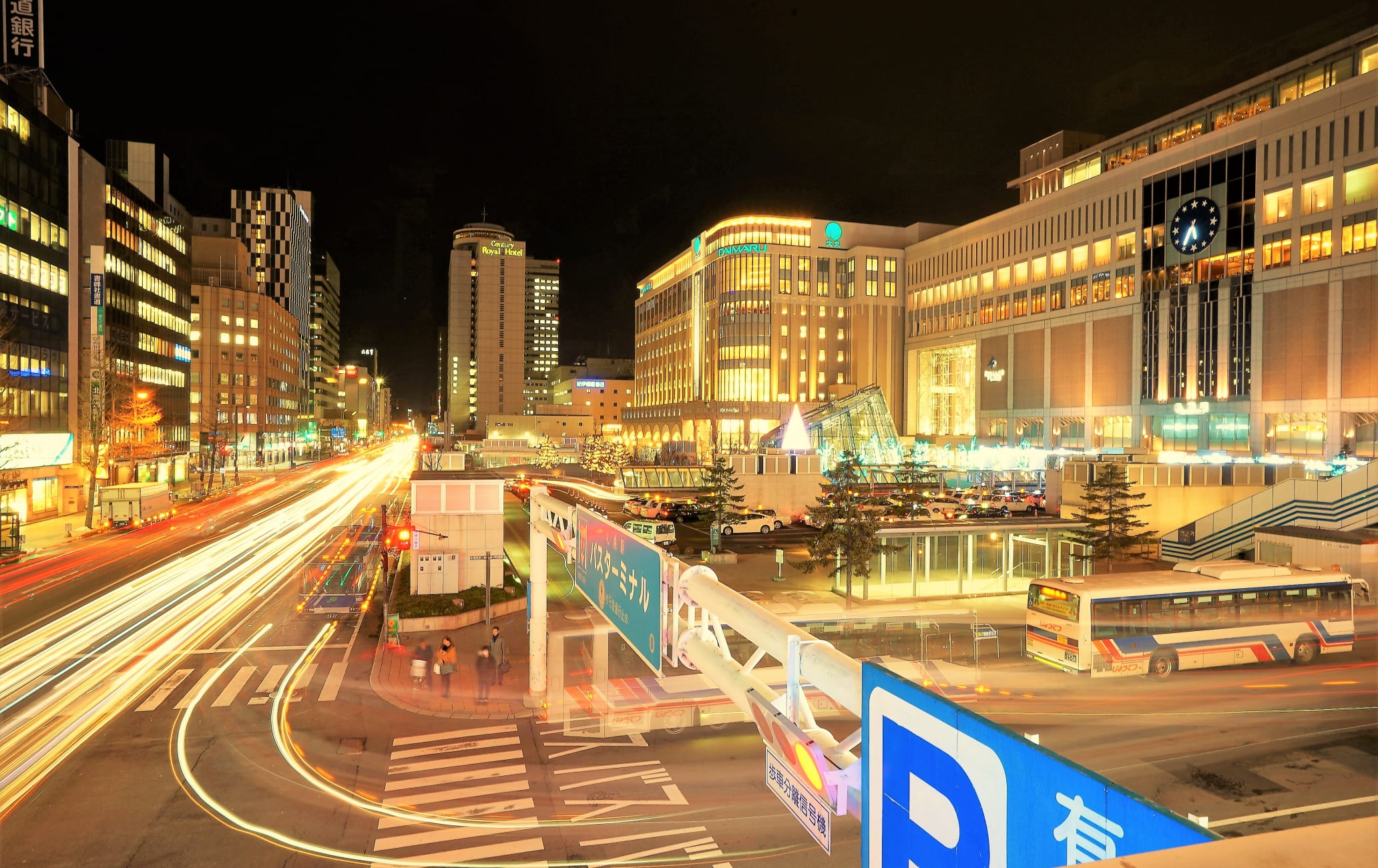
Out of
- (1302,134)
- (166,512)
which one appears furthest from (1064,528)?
(166,512)

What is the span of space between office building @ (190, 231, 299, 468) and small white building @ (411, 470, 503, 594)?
273 ft

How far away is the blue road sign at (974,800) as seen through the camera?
8.52 ft

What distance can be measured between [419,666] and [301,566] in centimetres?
1912

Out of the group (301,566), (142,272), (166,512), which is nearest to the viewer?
(301,566)

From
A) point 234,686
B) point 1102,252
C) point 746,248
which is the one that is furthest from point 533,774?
point 746,248

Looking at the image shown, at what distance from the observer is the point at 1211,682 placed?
20547 millimetres

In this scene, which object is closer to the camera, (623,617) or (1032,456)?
(623,617)

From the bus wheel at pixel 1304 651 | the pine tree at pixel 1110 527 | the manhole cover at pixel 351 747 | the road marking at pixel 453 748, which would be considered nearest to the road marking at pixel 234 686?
the manhole cover at pixel 351 747

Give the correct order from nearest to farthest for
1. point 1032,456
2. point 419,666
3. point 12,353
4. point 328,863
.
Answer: point 328,863
point 419,666
point 12,353
point 1032,456

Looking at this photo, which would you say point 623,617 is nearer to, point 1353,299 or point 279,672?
point 279,672

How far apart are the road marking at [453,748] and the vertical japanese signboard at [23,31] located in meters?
71.8

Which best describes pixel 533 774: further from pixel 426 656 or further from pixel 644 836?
pixel 426 656

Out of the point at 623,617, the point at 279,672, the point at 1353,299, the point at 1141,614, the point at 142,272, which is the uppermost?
the point at 142,272

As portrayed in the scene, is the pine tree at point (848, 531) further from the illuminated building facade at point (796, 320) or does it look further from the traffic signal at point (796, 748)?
the illuminated building facade at point (796, 320)
